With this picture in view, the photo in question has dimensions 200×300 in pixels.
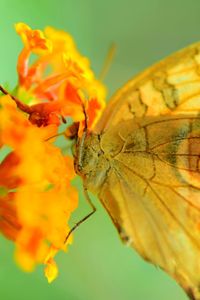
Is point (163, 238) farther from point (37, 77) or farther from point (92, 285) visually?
point (92, 285)

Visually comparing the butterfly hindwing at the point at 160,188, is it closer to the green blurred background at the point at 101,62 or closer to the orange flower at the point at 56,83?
the orange flower at the point at 56,83

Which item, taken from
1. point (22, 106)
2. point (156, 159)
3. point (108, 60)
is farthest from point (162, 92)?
point (108, 60)

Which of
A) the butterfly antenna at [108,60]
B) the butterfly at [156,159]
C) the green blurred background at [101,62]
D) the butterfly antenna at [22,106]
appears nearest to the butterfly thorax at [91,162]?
the butterfly at [156,159]

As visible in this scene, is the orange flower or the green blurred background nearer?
the orange flower

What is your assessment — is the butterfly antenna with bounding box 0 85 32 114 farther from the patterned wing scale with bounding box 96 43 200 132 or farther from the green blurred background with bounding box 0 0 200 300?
the green blurred background with bounding box 0 0 200 300

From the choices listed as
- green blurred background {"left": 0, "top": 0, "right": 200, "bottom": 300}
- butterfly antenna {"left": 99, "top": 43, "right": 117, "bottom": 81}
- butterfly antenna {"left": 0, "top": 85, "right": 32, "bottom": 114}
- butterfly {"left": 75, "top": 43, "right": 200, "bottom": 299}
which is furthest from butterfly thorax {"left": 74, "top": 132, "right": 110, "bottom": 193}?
green blurred background {"left": 0, "top": 0, "right": 200, "bottom": 300}
